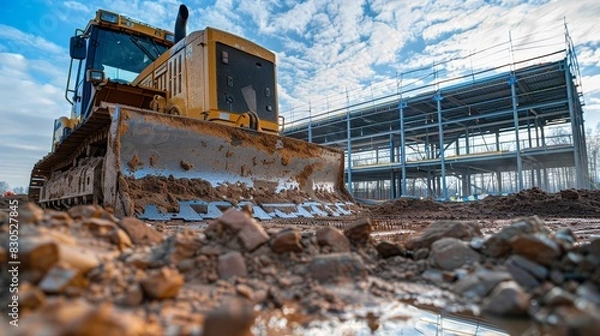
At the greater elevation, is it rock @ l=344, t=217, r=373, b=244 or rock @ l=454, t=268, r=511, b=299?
rock @ l=344, t=217, r=373, b=244

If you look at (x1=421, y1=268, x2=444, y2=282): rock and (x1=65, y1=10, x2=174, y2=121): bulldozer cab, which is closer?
(x1=421, y1=268, x2=444, y2=282): rock

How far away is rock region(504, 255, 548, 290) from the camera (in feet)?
4.81

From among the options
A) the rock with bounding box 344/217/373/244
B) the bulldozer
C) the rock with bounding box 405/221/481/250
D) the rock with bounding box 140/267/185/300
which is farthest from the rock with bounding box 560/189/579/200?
the rock with bounding box 140/267/185/300

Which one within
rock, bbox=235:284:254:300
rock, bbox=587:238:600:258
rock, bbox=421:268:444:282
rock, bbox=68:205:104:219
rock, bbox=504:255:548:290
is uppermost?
rock, bbox=68:205:104:219

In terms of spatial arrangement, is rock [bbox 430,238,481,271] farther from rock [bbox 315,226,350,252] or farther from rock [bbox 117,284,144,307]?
rock [bbox 117,284,144,307]

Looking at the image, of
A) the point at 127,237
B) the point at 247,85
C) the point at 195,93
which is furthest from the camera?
the point at 247,85

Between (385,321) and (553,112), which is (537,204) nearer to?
(385,321)

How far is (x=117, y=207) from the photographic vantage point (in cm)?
358

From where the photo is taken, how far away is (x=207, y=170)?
181 inches

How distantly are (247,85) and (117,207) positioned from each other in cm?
275

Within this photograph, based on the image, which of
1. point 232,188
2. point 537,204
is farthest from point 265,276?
point 537,204

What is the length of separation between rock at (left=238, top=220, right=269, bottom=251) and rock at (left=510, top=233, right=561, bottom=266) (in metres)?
1.25

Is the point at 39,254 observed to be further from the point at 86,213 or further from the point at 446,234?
the point at 446,234

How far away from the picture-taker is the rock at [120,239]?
1667 millimetres
